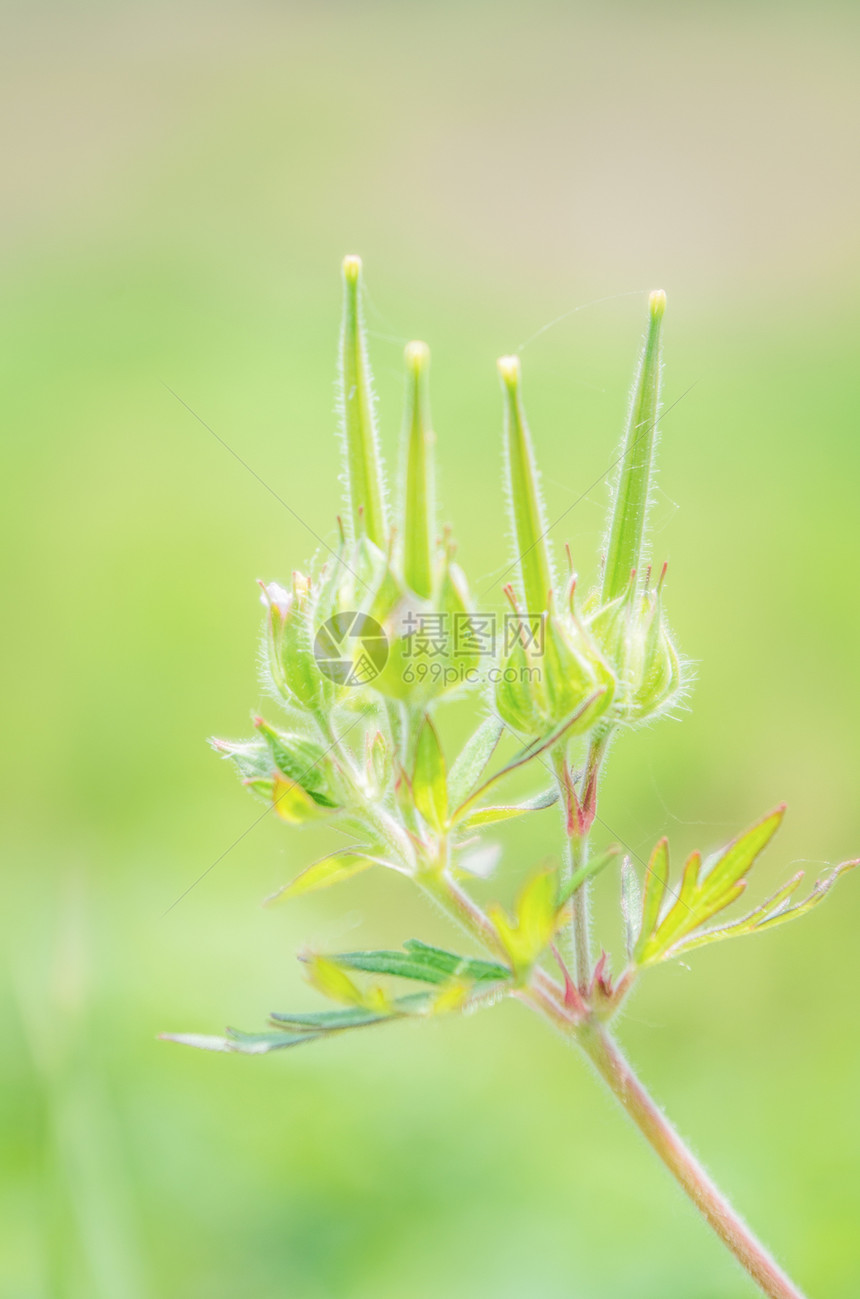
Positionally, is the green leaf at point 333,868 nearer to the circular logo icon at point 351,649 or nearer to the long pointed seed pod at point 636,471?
the circular logo icon at point 351,649

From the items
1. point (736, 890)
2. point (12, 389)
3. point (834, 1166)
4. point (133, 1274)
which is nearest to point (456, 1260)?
point (133, 1274)

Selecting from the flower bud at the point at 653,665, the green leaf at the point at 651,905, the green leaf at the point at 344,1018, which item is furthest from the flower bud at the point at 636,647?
the green leaf at the point at 344,1018

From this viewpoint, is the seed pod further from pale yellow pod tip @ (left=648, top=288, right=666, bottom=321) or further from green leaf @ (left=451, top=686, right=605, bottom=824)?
pale yellow pod tip @ (left=648, top=288, right=666, bottom=321)

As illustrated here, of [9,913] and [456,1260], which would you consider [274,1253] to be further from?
[9,913]

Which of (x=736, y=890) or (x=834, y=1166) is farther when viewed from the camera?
(x=834, y=1166)

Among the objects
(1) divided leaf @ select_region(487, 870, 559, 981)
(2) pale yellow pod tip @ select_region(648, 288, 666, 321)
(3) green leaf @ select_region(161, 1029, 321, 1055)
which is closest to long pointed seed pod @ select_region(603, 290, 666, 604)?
(2) pale yellow pod tip @ select_region(648, 288, 666, 321)

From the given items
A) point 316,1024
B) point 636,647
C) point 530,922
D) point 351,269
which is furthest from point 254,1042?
point 351,269

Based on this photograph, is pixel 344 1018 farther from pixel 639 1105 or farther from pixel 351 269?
pixel 351 269
